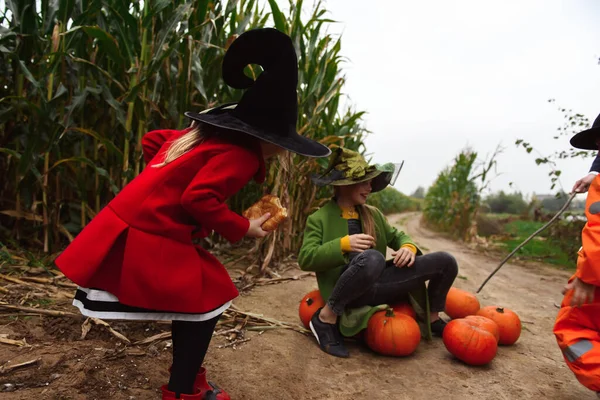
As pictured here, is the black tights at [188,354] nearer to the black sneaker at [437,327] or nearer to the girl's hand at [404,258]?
the girl's hand at [404,258]

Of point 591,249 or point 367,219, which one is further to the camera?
point 367,219

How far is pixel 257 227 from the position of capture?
1.53 m

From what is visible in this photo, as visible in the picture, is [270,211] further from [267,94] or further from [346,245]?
[346,245]

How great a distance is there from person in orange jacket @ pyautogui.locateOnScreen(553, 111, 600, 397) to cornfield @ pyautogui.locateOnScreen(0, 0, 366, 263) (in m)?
1.85

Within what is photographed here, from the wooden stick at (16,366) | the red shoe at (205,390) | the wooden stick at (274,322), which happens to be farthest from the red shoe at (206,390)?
the wooden stick at (274,322)

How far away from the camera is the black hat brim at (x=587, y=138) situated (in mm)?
1897

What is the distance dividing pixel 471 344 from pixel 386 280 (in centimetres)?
56

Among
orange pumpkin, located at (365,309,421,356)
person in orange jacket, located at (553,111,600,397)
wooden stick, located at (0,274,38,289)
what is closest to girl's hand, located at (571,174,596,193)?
person in orange jacket, located at (553,111,600,397)

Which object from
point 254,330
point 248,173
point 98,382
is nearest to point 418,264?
point 254,330

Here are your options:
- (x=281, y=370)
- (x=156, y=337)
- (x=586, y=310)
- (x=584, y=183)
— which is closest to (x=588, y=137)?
(x=584, y=183)

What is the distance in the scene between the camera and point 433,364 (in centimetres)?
224

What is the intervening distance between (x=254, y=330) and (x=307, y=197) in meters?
2.10

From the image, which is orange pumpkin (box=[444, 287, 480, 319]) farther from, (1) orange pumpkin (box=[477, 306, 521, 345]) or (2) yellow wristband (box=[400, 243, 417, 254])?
(2) yellow wristband (box=[400, 243, 417, 254])

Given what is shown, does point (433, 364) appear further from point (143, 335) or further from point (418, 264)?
point (143, 335)
